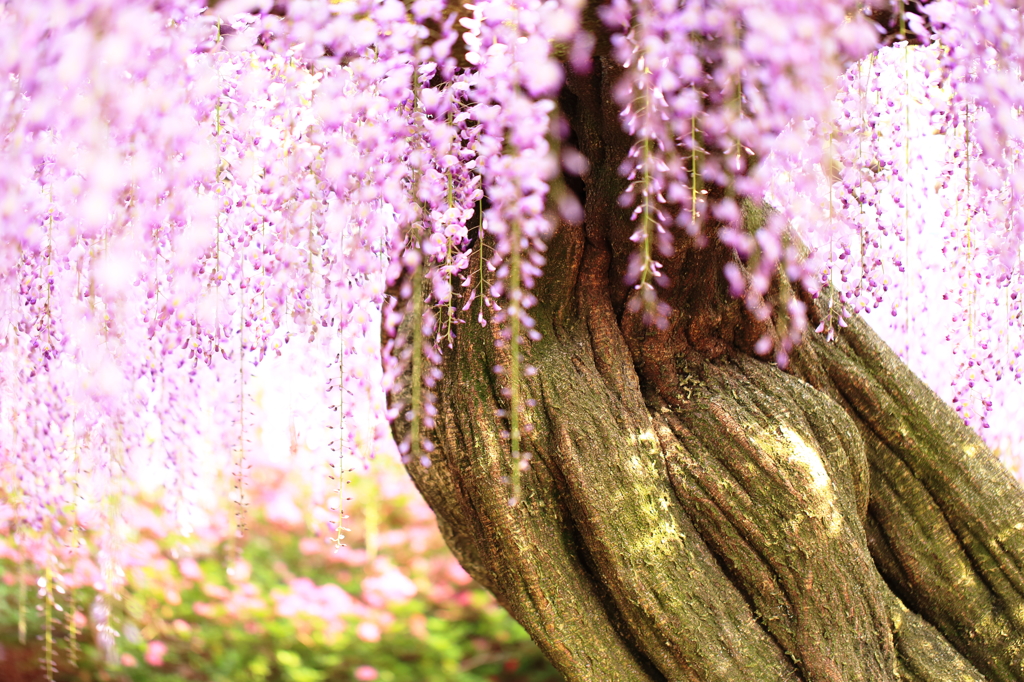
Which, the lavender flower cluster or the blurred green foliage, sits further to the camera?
the blurred green foliage

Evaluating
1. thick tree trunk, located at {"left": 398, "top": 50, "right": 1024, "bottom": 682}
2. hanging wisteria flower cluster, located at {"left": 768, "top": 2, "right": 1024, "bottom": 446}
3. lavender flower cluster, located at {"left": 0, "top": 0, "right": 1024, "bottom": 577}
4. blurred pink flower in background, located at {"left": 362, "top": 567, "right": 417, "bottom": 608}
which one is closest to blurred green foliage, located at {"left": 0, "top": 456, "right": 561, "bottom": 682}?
blurred pink flower in background, located at {"left": 362, "top": 567, "right": 417, "bottom": 608}

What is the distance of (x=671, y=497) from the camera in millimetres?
1787

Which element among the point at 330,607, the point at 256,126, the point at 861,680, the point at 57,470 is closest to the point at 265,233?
the point at 256,126

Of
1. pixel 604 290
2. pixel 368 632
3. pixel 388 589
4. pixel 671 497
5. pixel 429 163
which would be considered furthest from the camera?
pixel 388 589

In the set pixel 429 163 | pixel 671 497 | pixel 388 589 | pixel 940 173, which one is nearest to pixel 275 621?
pixel 388 589

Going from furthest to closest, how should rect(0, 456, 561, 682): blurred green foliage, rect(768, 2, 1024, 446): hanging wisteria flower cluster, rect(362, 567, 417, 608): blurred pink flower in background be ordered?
rect(362, 567, 417, 608): blurred pink flower in background → rect(0, 456, 561, 682): blurred green foliage → rect(768, 2, 1024, 446): hanging wisteria flower cluster

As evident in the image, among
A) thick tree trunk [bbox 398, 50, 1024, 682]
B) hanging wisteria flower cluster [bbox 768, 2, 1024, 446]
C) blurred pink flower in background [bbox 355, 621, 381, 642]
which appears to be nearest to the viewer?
hanging wisteria flower cluster [bbox 768, 2, 1024, 446]

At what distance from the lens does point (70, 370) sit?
235 cm

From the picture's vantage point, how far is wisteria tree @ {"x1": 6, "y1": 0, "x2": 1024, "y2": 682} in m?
1.54

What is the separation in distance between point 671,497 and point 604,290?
441 millimetres

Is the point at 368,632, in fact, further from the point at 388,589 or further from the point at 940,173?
the point at 940,173

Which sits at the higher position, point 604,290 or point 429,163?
point 429,163

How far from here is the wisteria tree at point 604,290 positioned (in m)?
1.54

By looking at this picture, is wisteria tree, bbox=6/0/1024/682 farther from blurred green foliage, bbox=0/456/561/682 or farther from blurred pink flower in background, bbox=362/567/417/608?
blurred pink flower in background, bbox=362/567/417/608
